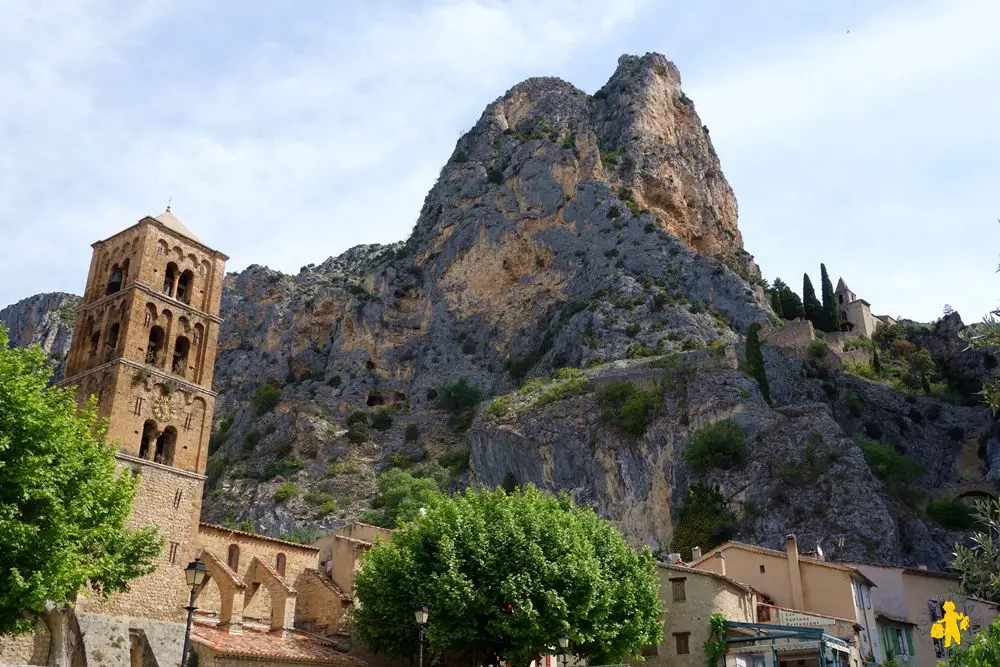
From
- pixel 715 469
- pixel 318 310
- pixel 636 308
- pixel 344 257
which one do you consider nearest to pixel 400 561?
pixel 715 469

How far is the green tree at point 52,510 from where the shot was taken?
2202cm

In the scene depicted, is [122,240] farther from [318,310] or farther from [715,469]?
[318,310]

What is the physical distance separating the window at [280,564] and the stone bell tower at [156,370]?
6860mm

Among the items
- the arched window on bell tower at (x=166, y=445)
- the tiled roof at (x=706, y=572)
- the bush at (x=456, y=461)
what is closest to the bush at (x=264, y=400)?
the bush at (x=456, y=461)

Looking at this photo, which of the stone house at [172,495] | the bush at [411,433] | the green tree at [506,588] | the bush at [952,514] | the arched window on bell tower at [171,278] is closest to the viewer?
the stone house at [172,495]

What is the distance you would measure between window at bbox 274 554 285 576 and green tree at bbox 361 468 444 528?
91.9 ft

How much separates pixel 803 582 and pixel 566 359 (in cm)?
5205

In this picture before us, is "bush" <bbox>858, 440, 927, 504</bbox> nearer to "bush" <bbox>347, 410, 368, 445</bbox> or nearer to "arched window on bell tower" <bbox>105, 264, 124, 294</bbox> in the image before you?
"bush" <bbox>347, 410, 368, 445</bbox>

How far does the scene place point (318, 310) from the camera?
116 m

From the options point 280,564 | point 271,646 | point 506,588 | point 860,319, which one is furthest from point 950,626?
point 860,319

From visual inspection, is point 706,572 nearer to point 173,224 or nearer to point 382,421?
point 173,224

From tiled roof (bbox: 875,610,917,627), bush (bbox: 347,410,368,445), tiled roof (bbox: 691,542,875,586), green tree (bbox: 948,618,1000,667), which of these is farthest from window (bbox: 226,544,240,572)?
bush (bbox: 347,410,368,445)

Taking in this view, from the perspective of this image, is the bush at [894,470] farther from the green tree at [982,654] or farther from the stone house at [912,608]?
the green tree at [982,654]

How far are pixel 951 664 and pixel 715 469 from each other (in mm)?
50310
